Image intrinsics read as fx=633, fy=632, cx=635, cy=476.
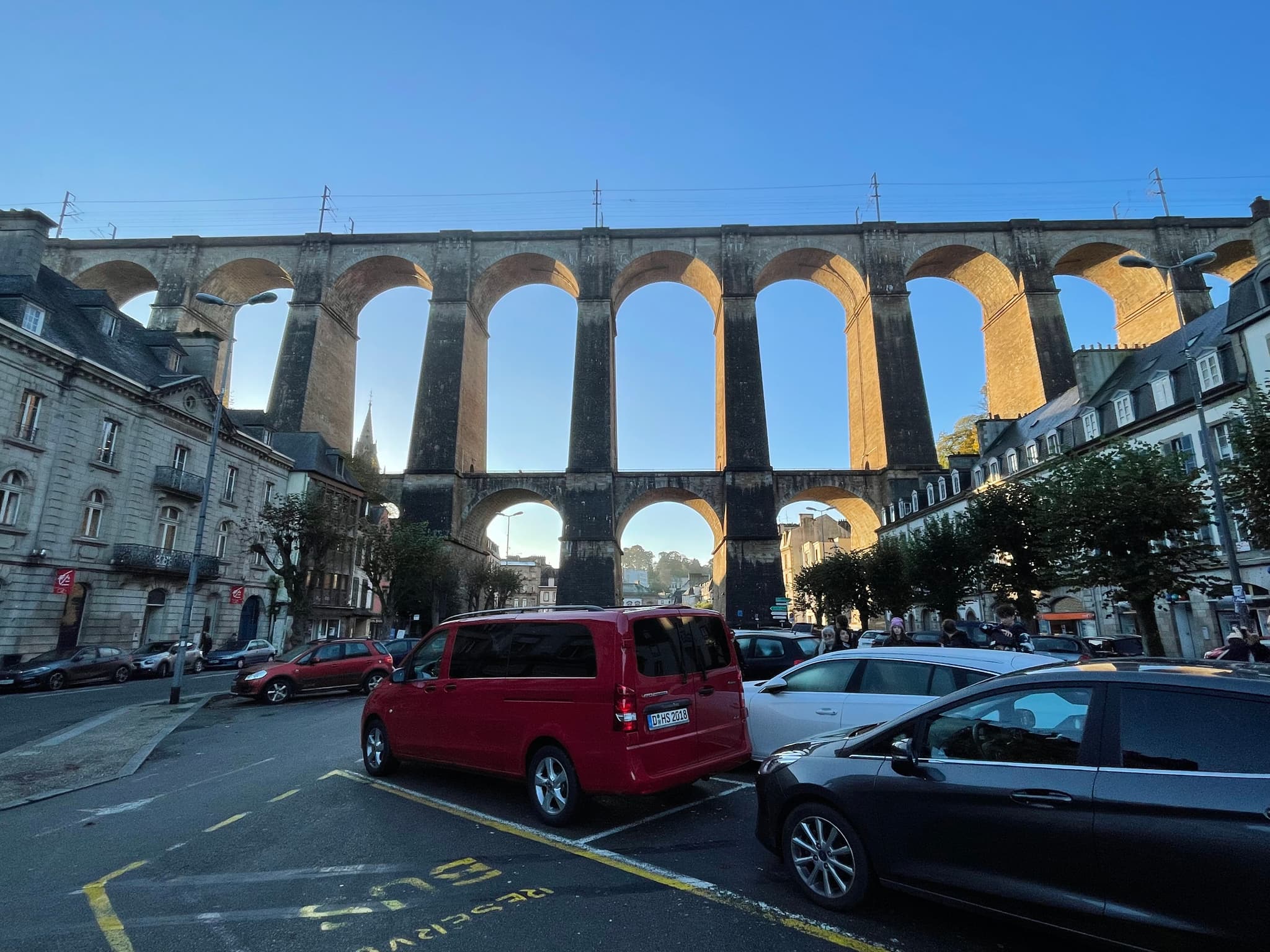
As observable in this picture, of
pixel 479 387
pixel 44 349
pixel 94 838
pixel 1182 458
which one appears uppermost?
pixel 479 387

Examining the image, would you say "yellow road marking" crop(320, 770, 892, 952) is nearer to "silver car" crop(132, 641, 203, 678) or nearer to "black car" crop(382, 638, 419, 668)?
"black car" crop(382, 638, 419, 668)

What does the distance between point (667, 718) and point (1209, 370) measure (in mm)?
26544

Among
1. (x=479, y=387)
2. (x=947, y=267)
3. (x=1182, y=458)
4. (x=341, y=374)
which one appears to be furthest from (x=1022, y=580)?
(x=341, y=374)

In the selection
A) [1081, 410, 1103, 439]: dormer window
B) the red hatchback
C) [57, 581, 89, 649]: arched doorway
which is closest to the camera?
the red hatchback

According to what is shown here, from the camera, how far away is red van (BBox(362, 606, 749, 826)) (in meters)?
5.13

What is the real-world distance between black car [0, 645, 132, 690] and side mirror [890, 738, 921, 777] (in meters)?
23.4

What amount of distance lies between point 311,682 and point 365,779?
31.5ft

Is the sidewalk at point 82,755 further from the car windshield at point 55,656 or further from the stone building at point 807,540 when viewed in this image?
the stone building at point 807,540

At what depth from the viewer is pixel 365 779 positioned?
7.29m

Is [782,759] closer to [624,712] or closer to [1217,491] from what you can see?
[624,712]

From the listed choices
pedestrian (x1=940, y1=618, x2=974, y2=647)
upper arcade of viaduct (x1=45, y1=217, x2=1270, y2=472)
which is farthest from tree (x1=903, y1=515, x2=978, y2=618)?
pedestrian (x1=940, y1=618, x2=974, y2=647)

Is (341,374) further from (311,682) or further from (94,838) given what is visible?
(94,838)

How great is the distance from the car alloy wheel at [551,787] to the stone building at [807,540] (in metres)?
65.8

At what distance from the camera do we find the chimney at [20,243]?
23547mm
